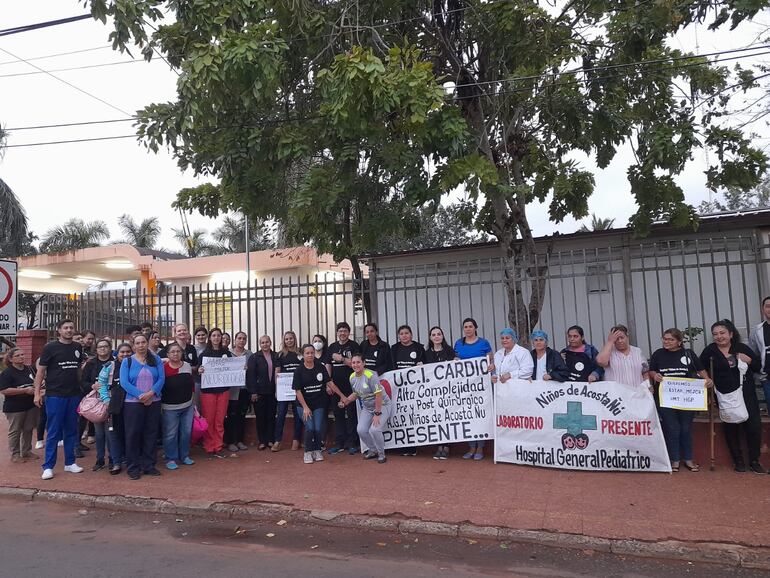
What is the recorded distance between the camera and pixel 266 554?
200 inches

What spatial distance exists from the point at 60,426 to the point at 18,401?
0.99 meters

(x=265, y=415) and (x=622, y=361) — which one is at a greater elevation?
(x=622, y=361)

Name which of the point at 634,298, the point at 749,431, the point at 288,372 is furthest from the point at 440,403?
the point at 634,298

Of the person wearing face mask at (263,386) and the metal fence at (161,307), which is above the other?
the metal fence at (161,307)

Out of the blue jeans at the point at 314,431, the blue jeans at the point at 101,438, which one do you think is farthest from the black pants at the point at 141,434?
the blue jeans at the point at 314,431

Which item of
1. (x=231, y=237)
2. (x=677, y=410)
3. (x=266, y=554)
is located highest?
(x=231, y=237)

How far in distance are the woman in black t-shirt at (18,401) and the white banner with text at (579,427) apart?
6.22 meters

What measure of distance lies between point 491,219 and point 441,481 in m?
6.06

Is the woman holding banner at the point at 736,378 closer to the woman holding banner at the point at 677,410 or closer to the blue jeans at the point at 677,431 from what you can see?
the woman holding banner at the point at 677,410

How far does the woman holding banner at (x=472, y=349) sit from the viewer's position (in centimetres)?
786

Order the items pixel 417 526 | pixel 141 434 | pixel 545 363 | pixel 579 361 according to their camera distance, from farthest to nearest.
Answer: pixel 141 434 → pixel 545 363 → pixel 579 361 → pixel 417 526

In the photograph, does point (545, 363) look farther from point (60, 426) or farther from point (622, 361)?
point (60, 426)

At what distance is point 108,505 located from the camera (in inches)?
261

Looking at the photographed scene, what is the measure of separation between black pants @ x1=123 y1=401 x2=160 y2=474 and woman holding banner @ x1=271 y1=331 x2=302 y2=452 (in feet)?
5.53
